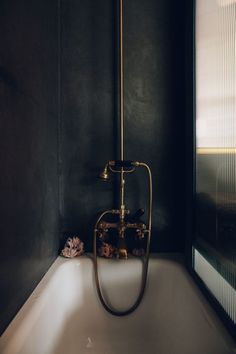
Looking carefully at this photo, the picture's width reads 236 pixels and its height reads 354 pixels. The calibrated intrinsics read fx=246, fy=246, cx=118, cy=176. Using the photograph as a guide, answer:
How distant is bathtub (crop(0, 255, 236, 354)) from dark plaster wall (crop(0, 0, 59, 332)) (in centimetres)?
11

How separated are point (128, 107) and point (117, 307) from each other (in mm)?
974

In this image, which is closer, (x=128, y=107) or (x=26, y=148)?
(x=26, y=148)

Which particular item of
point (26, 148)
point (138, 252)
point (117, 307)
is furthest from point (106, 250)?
point (26, 148)

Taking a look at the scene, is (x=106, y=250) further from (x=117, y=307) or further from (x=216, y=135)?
(x=216, y=135)

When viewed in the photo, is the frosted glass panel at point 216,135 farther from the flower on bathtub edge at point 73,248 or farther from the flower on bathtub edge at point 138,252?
the flower on bathtub edge at point 73,248

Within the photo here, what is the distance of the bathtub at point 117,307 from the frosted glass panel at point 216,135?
0.20 meters

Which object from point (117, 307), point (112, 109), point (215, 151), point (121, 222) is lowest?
point (117, 307)

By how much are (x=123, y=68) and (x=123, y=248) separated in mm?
893

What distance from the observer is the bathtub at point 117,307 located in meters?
0.85

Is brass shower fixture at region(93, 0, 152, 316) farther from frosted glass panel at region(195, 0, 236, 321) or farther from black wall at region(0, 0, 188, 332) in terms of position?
frosted glass panel at region(195, 0, 236, 321)

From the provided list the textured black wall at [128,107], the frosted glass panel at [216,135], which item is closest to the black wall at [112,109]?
the textured black wall at [128,107]

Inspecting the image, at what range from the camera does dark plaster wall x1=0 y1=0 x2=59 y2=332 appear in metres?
0.69

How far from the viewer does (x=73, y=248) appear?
119 centimetres

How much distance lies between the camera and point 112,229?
128 centimetres
